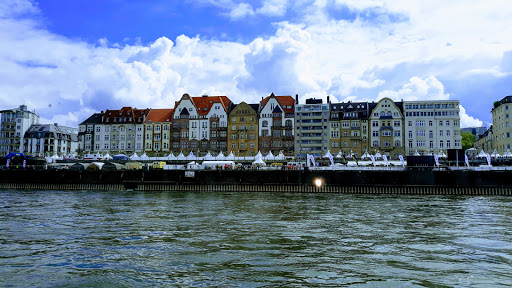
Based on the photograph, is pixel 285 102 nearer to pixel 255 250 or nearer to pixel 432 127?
pixel 432 127

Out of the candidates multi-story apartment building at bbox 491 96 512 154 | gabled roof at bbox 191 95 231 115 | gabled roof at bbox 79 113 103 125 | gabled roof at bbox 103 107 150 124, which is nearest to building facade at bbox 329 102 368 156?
gabled roof at bbox 191 95 231 115

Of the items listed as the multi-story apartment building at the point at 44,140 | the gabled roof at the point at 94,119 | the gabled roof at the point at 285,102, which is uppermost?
the gabled roof at the point at 285,102

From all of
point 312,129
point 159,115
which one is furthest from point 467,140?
point 159,115

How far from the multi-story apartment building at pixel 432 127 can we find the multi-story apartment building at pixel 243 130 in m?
41.9

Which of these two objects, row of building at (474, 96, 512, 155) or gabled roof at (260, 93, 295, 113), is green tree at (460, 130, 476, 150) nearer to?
row of building at (474, 96, 512, 155)

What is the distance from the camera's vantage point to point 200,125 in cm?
12644

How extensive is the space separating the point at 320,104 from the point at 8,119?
114m

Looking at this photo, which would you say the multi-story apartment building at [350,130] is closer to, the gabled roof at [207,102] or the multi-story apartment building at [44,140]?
the gabled roof at [207,102]

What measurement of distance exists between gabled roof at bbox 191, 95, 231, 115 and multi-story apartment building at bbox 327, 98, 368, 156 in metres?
32.2

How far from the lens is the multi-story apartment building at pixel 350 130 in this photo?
11669cm

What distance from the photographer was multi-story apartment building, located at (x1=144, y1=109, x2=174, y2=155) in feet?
422

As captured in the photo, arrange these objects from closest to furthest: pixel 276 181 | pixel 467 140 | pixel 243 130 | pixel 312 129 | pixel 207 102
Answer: pixel 276 181 → pixel 312 129 → pixel 243 130 → pixel 207 102 → pixel 467 140

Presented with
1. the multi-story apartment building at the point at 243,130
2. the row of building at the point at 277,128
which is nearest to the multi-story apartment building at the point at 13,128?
the row of building at the point at 277,128

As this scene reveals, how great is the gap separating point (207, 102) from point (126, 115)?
27637 mm
